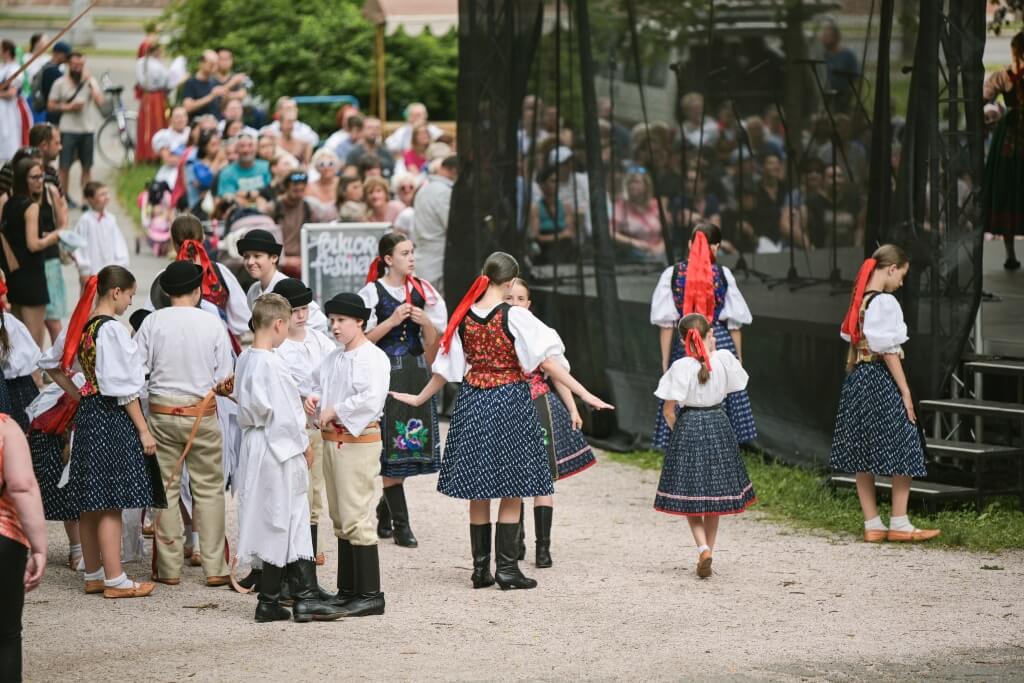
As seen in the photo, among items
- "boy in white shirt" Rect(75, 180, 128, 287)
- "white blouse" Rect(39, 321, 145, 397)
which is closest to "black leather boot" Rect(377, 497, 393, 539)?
"white blouse" Rect(39, 321, 145, 397)

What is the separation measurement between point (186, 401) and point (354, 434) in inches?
38.7

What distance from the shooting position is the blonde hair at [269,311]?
263 inches

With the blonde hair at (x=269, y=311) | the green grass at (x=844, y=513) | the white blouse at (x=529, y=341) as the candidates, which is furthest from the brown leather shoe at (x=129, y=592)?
the green grass at (x=844, y=513)

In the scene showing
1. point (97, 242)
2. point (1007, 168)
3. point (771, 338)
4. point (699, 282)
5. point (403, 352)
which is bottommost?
point (771, 338)

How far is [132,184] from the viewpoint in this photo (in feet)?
66.6

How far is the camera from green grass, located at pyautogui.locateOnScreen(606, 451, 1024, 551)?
8.36 m

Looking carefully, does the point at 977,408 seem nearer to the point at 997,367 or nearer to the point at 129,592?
the point at 997,367

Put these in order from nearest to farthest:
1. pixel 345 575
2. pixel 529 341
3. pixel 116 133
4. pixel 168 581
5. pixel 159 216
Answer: pixel 345 575
pixel 529 341
pixel 168 581
pixel 159 216
pixel 116 133

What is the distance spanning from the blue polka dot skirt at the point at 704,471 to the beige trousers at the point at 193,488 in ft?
6.95

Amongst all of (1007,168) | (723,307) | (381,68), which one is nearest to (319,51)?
(381,68)

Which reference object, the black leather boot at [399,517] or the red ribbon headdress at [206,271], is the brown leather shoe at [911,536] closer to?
the black leather boot at [399,517]

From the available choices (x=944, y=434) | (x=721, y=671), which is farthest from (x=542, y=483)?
(x=944, y=434)

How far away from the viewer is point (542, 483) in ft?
24.4

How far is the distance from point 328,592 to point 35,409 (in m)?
1.66
